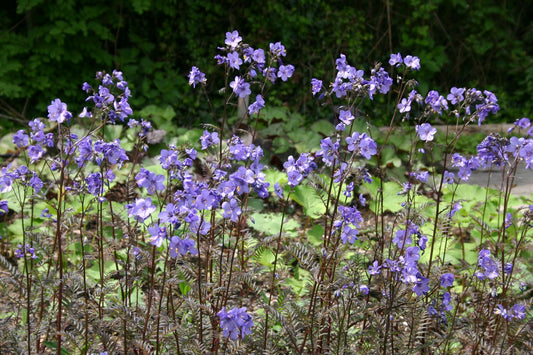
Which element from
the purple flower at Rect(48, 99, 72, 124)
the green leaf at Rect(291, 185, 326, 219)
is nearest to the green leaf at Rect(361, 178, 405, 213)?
the green leaf at Rect(291, 185, 326, 219)

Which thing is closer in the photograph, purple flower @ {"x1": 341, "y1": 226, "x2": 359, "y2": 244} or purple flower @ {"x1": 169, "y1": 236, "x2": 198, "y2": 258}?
purple flower @ {"x1": 169, "y1": 236, "x2": 198, "y2": 258}

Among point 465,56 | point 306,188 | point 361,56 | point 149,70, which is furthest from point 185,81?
point 465,56

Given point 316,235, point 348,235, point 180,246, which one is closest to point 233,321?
point 180,246

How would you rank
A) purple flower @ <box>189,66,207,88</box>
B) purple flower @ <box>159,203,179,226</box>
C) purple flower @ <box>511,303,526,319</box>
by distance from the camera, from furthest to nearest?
purple flower @ <box>511,303,526,319</box> < purple flower @ <box>189,66,207,88</box> < purple flower @ <box>159,203,179,226</box>

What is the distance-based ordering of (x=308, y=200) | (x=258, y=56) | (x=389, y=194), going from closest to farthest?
1. (x=258, y=56)
2. (x=308, y=200)
3. (x=389, y=194)

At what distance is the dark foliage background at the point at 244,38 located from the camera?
5.48 m

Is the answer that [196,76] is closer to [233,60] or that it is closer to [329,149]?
[233,60]

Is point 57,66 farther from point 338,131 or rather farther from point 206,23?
point 338,131

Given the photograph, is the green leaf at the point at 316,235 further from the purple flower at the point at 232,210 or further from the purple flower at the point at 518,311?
→ the purple flower at the point at 232,210

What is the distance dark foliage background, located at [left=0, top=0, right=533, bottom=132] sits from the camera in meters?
5.48

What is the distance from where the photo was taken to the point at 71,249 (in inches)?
124

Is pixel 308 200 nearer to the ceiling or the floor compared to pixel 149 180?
nearer to the ceiling

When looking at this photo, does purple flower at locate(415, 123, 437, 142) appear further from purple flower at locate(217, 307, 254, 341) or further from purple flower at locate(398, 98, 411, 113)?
purple flower at locate(217, 307, 254, 341)

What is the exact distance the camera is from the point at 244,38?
20.1ft
